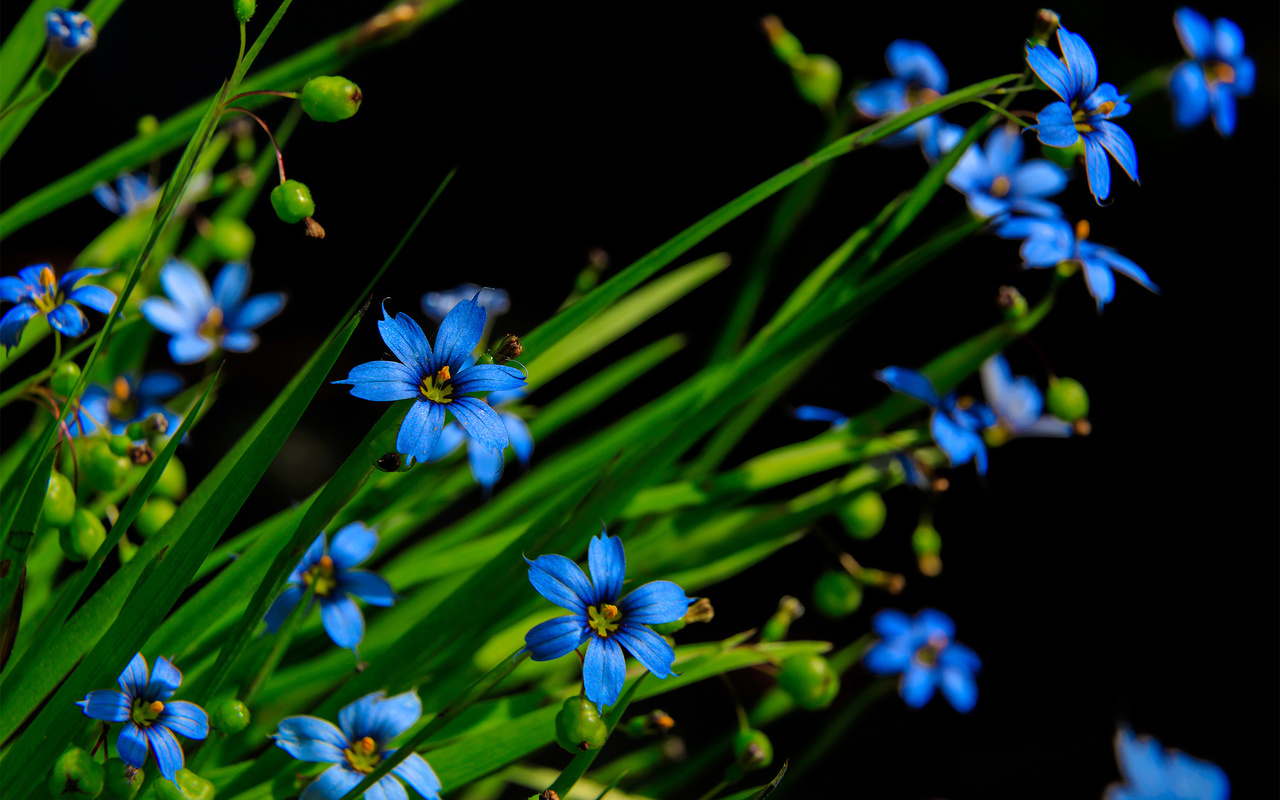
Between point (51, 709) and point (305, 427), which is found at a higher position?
point (305, 427)

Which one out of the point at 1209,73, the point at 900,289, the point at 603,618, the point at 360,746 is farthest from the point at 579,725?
the point at 900,289

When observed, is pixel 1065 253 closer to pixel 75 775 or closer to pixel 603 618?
pixel 603 618

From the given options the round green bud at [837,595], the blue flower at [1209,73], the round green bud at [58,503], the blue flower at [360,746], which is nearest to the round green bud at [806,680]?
the round green bud at [837,595]

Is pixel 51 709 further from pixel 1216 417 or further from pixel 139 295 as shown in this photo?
pixel 1216 417

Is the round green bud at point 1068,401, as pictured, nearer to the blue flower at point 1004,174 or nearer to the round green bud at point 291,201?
the blue flower at point 1004,174

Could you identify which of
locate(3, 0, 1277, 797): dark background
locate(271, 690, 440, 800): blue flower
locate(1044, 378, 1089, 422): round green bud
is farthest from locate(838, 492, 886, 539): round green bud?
locate(3, 0, 1277, 797): dark background

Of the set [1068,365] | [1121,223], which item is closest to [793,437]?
[1068,365]
